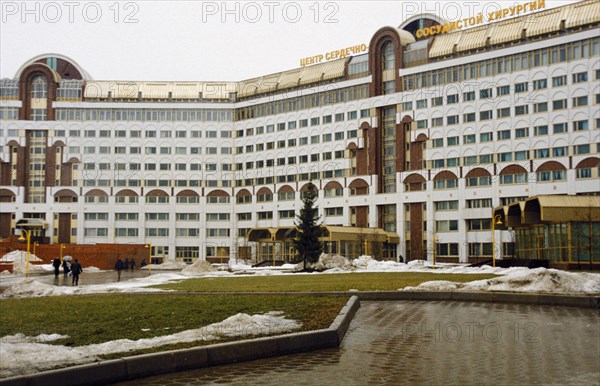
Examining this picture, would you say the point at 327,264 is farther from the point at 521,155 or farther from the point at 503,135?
the point at 503,135

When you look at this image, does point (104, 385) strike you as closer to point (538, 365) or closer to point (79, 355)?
point (79, 355)

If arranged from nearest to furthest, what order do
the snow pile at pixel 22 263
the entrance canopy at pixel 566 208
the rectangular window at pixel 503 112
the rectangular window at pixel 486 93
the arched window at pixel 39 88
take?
1. the entrance canopy at pixel 566 208
2. the snow pile at pixel 22 263
3. the rectangular window at pixel 503 112
4. the rectangular window at pixel 486 93
5. the arched window at pixel 39 88

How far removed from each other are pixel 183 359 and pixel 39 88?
113m

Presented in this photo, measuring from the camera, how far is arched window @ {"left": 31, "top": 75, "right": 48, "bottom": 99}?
4473 inches

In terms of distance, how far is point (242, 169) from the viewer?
11350cm

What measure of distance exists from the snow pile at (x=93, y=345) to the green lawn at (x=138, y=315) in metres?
0.69

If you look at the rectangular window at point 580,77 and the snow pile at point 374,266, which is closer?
the snow pile at point 374,266

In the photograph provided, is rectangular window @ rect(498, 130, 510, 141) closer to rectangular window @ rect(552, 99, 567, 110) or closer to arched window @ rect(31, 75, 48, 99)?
rectangular window @ rect(552, 99, 567, 110)

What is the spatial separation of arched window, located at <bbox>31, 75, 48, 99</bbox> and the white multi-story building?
0.80 ft

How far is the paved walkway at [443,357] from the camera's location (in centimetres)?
1004

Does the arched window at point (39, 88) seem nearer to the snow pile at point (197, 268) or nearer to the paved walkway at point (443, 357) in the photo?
the snow pile at point (197, 268)

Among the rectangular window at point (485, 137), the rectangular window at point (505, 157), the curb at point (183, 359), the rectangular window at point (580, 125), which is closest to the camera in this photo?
the curb at point (183, 359)

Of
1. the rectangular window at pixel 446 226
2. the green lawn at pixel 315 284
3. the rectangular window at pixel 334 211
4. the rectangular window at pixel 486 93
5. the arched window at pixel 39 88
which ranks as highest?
the arched window at pixel 39 88

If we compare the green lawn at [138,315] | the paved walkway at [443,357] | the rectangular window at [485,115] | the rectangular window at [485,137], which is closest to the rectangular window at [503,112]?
the rectangular window at [485,115]
